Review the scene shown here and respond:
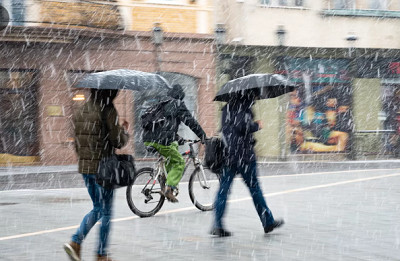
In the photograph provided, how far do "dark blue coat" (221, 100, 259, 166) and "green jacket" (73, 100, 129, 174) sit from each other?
1835 mm

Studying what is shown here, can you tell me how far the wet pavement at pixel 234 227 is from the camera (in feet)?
22.4

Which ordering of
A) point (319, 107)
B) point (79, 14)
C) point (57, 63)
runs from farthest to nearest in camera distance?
point (319, 107), point (57, 63), point (79, 14)

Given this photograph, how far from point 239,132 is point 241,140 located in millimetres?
88

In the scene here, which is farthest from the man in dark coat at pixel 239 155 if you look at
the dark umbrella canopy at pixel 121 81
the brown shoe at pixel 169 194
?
the brown shoe at pixel 169 194

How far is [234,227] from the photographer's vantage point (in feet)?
27.9

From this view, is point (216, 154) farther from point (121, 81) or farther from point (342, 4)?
point (342, 4)

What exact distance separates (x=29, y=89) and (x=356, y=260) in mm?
16839

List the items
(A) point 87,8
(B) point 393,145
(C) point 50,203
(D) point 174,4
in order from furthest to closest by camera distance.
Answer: (B) point 393,145
(D) point 174,4
(A) point 87,8
(C) point 50,203

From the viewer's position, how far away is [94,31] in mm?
21422

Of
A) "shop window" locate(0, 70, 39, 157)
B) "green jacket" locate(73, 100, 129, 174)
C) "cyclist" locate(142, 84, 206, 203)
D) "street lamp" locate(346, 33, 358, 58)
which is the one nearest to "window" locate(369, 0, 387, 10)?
"street lamp" locate(346, 33, 358, 58)

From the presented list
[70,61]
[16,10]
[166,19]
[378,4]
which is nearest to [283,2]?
[378,4]

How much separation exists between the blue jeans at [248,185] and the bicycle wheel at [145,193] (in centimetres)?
175

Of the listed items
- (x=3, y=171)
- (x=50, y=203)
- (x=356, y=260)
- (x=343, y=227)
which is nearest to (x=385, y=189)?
(x=343, y=227)

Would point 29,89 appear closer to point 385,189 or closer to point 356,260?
point 385,189
